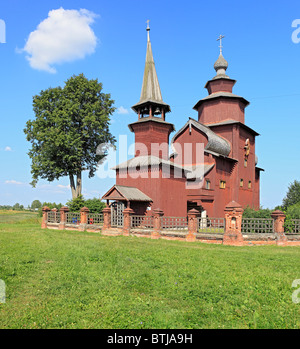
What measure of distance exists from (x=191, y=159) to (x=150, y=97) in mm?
6976

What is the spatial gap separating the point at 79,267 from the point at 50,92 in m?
27.5

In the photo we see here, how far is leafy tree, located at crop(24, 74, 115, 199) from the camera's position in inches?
1166

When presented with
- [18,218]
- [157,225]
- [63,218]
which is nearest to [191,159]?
[157,225]

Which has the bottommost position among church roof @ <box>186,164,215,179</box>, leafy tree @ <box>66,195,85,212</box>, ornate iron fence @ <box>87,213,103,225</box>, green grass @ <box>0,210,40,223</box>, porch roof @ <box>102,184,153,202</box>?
green grass @ <box>0,210,40,223</box>

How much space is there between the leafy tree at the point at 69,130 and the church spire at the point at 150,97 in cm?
676

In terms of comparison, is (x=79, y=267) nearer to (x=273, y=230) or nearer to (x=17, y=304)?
(x=17, y=304)

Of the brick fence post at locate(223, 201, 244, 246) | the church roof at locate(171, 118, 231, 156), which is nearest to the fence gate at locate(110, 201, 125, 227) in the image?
the brick fence post at locate(223, 201, 244, 246)

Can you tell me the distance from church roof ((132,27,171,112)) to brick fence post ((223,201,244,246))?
14.3 metres

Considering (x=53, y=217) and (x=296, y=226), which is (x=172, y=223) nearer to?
(x=296, y=226)

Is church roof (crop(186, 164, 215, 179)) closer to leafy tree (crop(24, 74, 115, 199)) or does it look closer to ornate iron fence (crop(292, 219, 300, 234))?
ornate iron fence (crop(292, 219, 300, 234))

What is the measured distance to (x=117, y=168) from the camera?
24062 mm

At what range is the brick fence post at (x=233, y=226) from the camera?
13.8 meters

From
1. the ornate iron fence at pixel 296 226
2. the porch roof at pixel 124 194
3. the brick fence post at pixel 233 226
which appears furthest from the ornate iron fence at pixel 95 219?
the ornate iron fence at pixel 296 226

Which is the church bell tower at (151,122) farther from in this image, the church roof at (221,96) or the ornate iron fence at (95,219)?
the ornate iron fence at (95,219)
